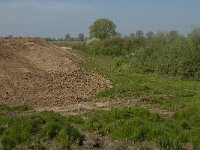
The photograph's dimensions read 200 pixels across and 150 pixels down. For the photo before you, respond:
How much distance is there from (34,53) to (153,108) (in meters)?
20.2

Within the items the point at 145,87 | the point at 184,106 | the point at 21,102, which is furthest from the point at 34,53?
the point at 184,106

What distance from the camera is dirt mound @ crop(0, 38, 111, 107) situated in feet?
57.4

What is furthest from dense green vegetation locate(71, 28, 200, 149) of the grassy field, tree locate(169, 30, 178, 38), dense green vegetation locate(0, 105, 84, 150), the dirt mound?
the dirt mound

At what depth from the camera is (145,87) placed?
20.3 m

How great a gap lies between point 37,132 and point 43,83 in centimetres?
885

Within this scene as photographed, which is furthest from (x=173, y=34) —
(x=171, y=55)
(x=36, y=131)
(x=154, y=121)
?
(x=36, y=131)

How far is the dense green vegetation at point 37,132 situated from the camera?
37.2 ft

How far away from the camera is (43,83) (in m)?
20.8

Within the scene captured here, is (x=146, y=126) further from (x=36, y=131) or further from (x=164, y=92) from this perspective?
(x=164, y=92)

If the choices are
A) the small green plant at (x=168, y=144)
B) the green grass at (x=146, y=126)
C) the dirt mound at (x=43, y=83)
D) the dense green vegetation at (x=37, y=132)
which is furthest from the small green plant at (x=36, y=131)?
the dirt mound at (x=43, y=83)

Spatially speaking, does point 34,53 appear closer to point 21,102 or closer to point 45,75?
point 45,75

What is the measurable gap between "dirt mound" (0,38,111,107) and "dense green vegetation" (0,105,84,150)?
3.47 m

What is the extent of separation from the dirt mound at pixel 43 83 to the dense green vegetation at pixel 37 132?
347 cm

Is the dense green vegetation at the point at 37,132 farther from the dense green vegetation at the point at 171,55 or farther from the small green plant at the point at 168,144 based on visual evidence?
the dense green vegetation at the point at 171,55
